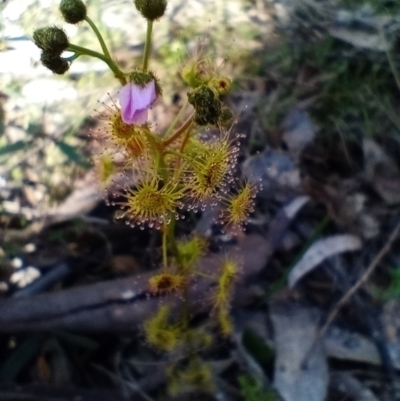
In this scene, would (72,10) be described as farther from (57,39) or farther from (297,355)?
(297,355)

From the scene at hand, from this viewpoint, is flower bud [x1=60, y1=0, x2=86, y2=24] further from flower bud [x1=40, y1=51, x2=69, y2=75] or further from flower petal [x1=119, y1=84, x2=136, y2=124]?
flower petal [x1=119, y1=84, x2=136, y2=124]

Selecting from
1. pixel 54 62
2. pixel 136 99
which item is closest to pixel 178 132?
pixel 136 99

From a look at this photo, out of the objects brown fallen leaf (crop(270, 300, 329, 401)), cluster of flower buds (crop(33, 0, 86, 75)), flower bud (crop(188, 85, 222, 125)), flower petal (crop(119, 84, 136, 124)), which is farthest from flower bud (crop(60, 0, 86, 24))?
brown fallen leaf (crop(270, 300, 329, 401))

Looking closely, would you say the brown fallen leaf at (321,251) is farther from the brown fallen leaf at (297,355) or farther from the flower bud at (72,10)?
the flower bud at (72,10)

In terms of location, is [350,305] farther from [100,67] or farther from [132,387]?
[100,67]

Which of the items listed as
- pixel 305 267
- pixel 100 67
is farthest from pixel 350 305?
pixel 100 67

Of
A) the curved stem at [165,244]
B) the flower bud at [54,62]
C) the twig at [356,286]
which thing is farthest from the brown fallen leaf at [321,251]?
the flower bud at [54,62]
